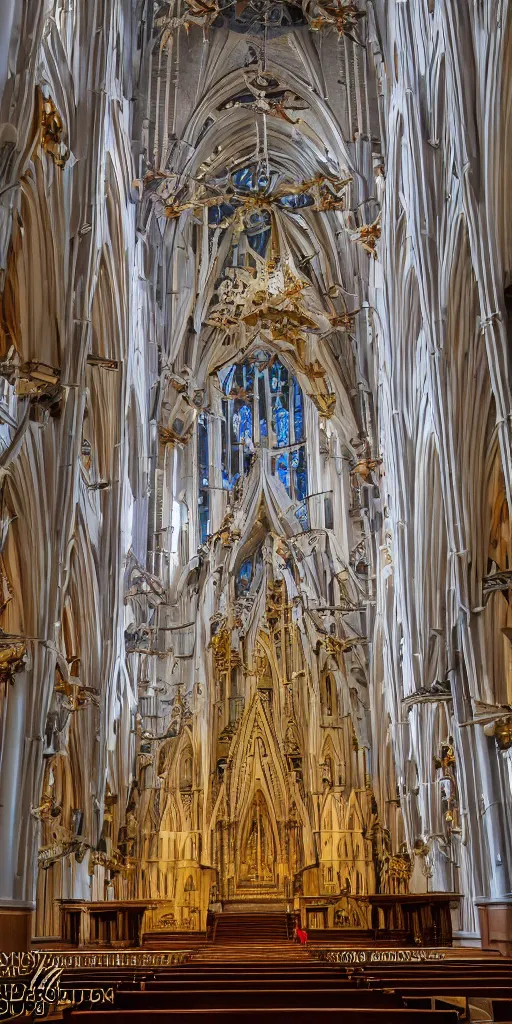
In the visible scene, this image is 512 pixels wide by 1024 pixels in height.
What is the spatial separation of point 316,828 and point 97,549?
54.7ft

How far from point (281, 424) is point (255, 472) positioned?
3165 millimetres

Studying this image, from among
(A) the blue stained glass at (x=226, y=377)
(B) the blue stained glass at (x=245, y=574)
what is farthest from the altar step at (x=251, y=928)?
(A) the blue stained glass at (x=226, y=377)

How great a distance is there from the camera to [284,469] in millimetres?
40094

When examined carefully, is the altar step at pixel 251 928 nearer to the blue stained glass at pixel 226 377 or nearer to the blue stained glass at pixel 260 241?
the blue stained glass at pixel 226 377

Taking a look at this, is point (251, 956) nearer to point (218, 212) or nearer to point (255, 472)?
point (255, 472)

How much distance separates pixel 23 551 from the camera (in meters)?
16.1

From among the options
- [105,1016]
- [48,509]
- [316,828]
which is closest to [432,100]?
[48,509]

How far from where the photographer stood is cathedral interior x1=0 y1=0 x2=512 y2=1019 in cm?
1505

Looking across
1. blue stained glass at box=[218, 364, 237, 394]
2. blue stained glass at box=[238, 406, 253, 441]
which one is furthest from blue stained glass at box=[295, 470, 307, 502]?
blue stained glass at box=[218, 364, 237, 394]

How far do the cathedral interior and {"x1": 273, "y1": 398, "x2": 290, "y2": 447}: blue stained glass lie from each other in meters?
0.17

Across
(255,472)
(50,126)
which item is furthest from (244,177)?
(50,126)

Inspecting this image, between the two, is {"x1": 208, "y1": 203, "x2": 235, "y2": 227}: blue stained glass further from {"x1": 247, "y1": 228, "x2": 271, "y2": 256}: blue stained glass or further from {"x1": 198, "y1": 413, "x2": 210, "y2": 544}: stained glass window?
{"x1": 198, "y1": 413, "x2": 210, "y2": 544}: stained glass window

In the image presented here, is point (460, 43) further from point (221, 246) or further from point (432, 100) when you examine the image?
point (221, 246)

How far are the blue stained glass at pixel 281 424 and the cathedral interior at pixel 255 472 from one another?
0.17 meters
